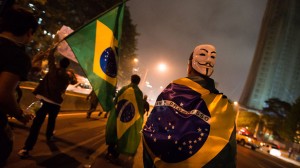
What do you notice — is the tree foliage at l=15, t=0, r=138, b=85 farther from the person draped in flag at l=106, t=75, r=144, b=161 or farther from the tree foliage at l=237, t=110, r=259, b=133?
the tree foliage at l=237, t=110, r=259, b=133

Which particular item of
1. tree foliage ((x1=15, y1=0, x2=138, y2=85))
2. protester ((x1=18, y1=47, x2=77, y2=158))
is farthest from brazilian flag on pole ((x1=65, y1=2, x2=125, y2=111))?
tree foliage ((x1=15, y1=0, x2=138, y2=85))

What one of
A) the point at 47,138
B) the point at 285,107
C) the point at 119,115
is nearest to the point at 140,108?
the point at 119,115

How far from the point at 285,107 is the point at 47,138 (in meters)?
85.2

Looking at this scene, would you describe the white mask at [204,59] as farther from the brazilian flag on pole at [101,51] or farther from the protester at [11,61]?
the brazilian flag on pole at [101,51]

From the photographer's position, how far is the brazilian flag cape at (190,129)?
2525mm

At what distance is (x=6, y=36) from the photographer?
223cm

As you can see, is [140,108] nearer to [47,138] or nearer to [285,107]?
[47,138]

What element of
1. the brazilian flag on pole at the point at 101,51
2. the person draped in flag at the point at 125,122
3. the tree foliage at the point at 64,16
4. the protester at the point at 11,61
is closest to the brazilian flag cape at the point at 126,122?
the person draped in flag at the point at 125,122

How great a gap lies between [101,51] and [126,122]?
66.2 inches

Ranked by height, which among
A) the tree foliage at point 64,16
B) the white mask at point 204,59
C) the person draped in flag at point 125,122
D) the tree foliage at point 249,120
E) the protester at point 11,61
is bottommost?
the tree foliage at point 249,120

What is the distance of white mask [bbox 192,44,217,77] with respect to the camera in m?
3.03

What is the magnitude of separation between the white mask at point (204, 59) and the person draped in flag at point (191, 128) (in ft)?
0.57

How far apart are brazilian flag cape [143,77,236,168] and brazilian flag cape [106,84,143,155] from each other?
3.32 metres

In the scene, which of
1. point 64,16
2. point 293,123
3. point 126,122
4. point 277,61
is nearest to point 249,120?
point 293,123
